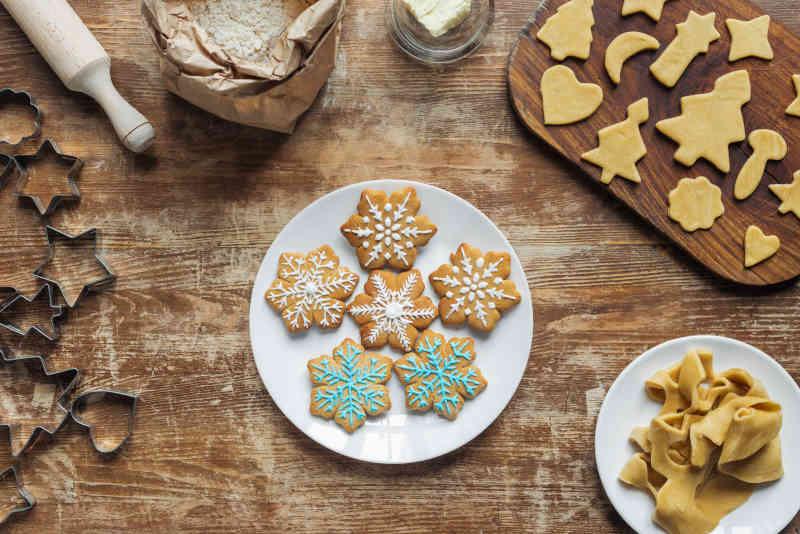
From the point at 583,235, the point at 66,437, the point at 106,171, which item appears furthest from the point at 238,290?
the point at 583,235

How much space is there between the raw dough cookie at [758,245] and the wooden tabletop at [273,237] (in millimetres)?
79

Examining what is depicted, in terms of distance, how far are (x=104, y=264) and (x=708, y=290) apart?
1297mm

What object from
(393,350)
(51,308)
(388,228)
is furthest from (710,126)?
(51,308)

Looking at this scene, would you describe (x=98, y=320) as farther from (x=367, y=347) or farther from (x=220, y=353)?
(x=367, y=347)

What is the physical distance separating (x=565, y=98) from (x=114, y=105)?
92 centimetres

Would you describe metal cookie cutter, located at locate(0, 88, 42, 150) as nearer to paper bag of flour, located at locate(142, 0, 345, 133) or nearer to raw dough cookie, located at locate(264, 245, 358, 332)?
paper bag of flour, located at locate(142, 0, 345, 133)

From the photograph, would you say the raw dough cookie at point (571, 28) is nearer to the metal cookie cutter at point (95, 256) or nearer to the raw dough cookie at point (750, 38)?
the raw dough cookie at point (750, 38)

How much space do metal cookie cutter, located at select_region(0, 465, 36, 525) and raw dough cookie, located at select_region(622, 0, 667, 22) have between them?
1.61 meters

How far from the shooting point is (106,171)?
1313mm

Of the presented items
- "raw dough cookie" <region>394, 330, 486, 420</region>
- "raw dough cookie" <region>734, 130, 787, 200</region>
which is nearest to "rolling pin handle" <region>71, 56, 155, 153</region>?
"raw dough cookie" <region>394, 330, 486, 420</region>

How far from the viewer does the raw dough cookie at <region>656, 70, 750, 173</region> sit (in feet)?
4.13

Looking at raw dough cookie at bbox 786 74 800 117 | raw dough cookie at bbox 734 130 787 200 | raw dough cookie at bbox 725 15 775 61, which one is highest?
raw dough cookie at bbox 725 15 775 61

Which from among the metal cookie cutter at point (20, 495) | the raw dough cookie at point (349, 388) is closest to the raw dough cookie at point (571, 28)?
the raw dough cookie at point (349, 388)

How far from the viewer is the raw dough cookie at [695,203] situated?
126 centimetres
